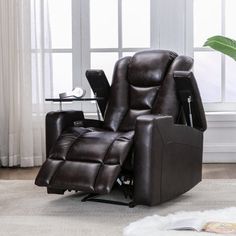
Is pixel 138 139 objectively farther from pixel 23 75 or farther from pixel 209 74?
pixel 209 74

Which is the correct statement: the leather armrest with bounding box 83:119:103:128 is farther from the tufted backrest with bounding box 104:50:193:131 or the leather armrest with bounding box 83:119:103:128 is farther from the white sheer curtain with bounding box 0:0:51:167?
the white sheer curtain with bounding box 0:0:51:167

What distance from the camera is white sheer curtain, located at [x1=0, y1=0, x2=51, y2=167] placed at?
500cm

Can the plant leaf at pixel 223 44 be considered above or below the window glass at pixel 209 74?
above

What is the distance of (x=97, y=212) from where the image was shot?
11.3 feet

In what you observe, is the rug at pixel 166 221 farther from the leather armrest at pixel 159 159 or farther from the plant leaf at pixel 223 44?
the plant leaf at pixel 223 44

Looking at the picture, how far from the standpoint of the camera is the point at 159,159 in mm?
3434

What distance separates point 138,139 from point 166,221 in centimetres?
59

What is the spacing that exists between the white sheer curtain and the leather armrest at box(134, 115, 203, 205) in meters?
1.80

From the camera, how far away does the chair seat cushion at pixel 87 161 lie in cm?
338

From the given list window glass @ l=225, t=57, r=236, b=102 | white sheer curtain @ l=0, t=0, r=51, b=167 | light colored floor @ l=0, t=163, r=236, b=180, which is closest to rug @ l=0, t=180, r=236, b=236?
light colored floor @ l=0, t=163, r=236, b=180

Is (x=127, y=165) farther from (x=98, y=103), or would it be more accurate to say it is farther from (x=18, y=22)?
(x=18, y=22)

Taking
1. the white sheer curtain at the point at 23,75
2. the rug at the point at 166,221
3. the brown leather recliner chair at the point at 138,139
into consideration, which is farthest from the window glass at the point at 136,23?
the rug at the point at 166,221

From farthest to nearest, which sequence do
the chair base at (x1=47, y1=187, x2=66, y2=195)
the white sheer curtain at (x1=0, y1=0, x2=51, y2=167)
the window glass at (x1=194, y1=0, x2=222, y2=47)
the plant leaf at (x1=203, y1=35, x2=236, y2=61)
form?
the window glass at (x1=194, y1=0, x2=222, y2=47)
the white sheer curtain at (x1=0, y1=0, x2=51, y2=167)
the plant leaf at (x1=203, y1=35, x2=236, y2=61)
the chair base at (x1=47, y1=187, x2=66, y2=195)

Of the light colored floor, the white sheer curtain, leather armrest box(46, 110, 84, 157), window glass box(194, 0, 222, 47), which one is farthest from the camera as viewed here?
window glass box(194, 0, 222, 47)
